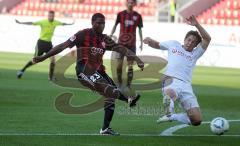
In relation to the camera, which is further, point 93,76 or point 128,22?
point 128,22

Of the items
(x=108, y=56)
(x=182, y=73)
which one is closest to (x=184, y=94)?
(x=182, y=73)

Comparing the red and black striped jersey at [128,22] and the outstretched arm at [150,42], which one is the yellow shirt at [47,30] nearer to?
the red and black striped jersey at [128,22]

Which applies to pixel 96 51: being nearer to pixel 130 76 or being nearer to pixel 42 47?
pixel 130 76

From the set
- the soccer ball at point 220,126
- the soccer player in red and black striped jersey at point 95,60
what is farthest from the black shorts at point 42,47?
the soccer ball at point 220,126

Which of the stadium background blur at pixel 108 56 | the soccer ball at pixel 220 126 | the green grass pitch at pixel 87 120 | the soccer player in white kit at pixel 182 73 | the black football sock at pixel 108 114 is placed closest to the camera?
the green grass pitch at pixel 87 120

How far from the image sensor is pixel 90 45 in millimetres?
11570

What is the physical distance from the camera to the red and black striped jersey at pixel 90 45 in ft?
37.8

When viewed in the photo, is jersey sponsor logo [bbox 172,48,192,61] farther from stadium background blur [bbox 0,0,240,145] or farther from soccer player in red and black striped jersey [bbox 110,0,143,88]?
soccer player in red and black striped jersey [bbox 110,0,143,88]

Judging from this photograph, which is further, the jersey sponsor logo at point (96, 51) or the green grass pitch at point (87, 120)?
the jersey sponsor logo at point (96, 51)

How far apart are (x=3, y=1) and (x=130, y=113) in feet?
117

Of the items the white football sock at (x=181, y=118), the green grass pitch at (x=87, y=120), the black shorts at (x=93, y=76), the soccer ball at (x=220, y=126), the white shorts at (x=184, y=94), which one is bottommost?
the green grass pitch at (x=87, y=120)

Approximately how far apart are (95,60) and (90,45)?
270 mm

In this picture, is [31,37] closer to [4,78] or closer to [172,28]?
[172,28]

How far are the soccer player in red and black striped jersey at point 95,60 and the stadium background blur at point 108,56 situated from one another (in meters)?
0.62
